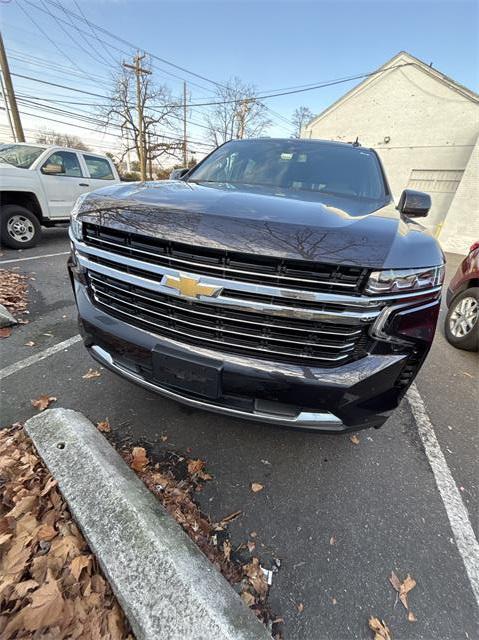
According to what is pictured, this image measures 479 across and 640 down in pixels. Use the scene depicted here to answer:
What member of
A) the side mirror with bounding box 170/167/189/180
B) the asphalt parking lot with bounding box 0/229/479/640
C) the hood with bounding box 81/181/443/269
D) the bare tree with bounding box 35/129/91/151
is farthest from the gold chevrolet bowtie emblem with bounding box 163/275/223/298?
the bare tree with bounding box 35/129/91/151

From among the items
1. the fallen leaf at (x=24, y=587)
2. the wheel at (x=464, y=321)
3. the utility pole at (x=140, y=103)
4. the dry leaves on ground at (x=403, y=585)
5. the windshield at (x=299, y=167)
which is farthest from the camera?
the utility pole at (x=140, y=103)

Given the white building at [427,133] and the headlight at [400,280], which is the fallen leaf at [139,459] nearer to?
A: the headlight at [400,280]

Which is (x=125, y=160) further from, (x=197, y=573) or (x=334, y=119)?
(x=197, y=573)

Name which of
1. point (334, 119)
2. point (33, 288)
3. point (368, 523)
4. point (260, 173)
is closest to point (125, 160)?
point (334, 119)

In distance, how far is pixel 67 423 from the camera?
1.85 m

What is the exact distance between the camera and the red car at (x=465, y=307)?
151 inches

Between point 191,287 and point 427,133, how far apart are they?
60.4ft

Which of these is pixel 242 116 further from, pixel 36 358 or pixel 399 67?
pixel 36 358

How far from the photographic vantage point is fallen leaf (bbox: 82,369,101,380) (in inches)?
106

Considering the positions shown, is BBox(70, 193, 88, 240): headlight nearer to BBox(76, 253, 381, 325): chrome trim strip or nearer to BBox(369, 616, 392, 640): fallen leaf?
BBox(76, 253, 381, 325): chrome trim strip

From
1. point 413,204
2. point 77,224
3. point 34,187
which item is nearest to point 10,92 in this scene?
point 34,187

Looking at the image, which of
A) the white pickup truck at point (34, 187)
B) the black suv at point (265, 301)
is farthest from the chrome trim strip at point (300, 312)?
the white pickup truck at point (34, 187)

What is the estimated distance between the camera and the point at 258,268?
1.34m

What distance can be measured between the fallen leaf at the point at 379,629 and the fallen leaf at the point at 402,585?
0.15 metres
